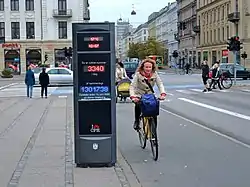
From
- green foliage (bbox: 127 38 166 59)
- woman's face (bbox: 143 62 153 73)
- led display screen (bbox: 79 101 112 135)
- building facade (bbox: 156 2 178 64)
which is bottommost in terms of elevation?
led display screen (bbox: 79 101 112 135)

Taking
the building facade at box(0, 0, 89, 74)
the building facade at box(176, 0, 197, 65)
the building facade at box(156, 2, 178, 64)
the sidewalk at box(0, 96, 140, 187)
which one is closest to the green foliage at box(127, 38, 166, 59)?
the building facade at box(176, 0, 197, 65)

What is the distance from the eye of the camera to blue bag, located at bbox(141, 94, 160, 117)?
392 inches

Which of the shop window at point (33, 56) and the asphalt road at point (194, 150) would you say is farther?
the shop window at point (33, 56)

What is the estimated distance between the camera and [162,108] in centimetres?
2211

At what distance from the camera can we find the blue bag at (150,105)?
9969 mm

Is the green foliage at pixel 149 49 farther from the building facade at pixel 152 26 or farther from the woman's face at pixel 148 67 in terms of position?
the woman's face at pixel 148 67

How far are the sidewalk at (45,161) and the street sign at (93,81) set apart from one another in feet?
2.04

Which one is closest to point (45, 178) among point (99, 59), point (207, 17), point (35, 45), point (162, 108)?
point (99, 59)

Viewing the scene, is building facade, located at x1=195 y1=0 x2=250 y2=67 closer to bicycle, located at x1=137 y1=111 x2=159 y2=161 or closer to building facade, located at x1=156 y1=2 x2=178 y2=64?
building facade, located at x1=156 y1=2 x2=178 y2=64

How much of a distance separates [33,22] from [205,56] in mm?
33898

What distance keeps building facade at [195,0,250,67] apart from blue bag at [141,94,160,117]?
68532 millimetres

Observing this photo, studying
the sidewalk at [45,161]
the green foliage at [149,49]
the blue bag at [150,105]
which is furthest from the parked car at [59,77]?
the green foliage at [149,49]

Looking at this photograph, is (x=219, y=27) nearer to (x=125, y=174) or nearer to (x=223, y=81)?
(x=223, y=81)

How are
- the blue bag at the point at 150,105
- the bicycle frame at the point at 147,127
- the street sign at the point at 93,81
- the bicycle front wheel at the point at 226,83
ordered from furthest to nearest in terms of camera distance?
the bicycle front wheel at the point at 226,83, the bicycle frame at the point at 147,127, the blue bag at the point at 150,105, the street sign at the point at 93,81
